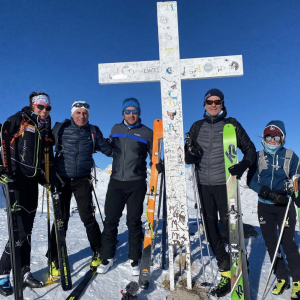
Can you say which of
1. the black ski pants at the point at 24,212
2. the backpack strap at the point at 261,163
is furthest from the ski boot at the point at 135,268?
the backpack strap at the point at 261,163

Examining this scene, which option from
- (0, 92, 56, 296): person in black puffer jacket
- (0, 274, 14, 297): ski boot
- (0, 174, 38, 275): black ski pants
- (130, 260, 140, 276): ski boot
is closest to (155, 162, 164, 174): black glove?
(130, 260, 140, 276): ski boot

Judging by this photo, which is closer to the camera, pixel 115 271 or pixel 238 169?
pixel 238 169

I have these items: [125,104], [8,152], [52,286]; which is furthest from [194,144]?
[52,286]

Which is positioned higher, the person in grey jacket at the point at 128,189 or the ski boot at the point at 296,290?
the person in grey jacket at the point at 128,189

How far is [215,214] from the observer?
159 inches

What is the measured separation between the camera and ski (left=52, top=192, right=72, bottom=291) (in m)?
3.70

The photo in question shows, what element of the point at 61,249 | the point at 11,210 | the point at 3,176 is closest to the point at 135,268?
the point at 61,249

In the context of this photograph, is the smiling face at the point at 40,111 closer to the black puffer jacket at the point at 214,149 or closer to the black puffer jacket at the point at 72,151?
the black puffer jacket at the point at 72,151

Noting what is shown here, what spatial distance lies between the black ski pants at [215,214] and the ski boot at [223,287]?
0.10m

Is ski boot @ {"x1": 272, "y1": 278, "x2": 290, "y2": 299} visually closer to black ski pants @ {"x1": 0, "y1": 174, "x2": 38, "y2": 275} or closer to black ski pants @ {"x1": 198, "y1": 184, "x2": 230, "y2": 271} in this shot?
black ski pants @ {"x1": 198, "y1": 184, "x2": 230, "y2": 271}

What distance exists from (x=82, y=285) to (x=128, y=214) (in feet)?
4.19

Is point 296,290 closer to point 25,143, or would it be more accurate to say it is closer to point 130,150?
point 130,150

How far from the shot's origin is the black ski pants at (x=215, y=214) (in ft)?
12.8

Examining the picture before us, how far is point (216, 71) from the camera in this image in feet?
13.5
